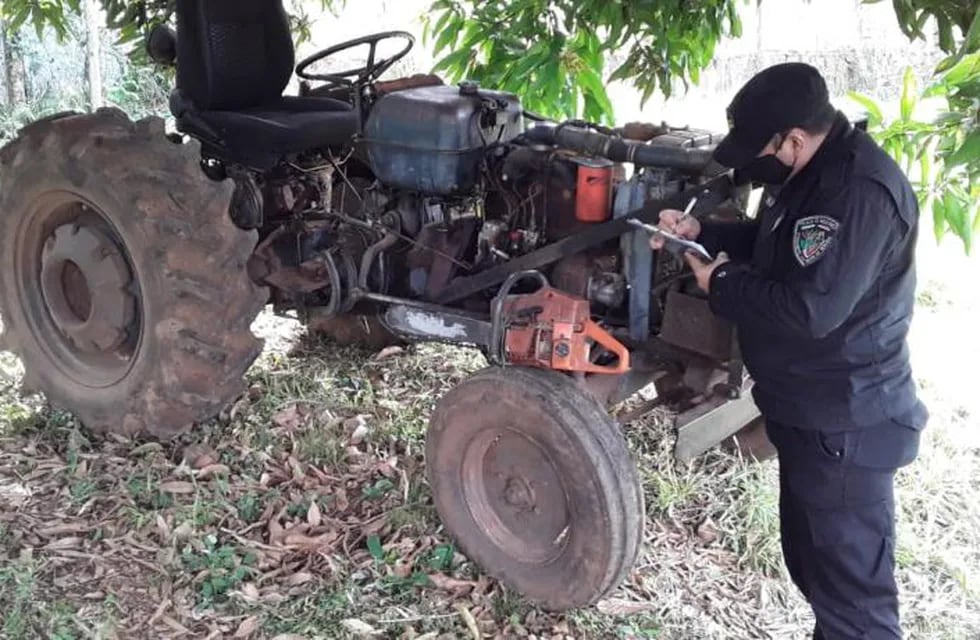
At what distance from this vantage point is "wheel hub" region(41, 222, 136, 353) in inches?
134

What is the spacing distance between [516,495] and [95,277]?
169cm

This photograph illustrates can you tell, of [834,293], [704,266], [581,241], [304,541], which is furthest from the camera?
[304,541]

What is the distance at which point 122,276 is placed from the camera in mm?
3396

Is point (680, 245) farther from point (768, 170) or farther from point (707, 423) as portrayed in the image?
point (707, 423)

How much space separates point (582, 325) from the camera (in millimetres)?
2734

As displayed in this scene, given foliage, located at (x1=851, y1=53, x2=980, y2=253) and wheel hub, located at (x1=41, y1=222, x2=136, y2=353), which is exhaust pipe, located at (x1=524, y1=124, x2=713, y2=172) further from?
wheel hub, located at (x1=41, y1=222, x2=136, y2=353)

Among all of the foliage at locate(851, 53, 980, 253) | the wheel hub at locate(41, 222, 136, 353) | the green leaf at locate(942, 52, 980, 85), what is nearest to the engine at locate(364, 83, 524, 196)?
the wheel hub at locate(41, 222, 136, 353)

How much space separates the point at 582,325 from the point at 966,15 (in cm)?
126

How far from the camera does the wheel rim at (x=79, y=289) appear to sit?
11.2 ft

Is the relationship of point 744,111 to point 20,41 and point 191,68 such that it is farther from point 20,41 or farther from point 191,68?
point 20,41

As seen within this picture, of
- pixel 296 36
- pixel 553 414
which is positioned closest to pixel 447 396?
pixel 553 414

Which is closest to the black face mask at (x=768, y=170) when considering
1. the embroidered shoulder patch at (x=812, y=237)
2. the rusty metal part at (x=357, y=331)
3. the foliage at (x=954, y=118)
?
the embroidered shoulder patch at (x=812, y=237)

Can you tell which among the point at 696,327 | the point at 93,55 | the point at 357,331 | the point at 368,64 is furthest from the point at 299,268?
the point at 93,55

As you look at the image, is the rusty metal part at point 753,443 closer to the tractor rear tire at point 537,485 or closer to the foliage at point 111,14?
the tractor rear tire at point 537,485
